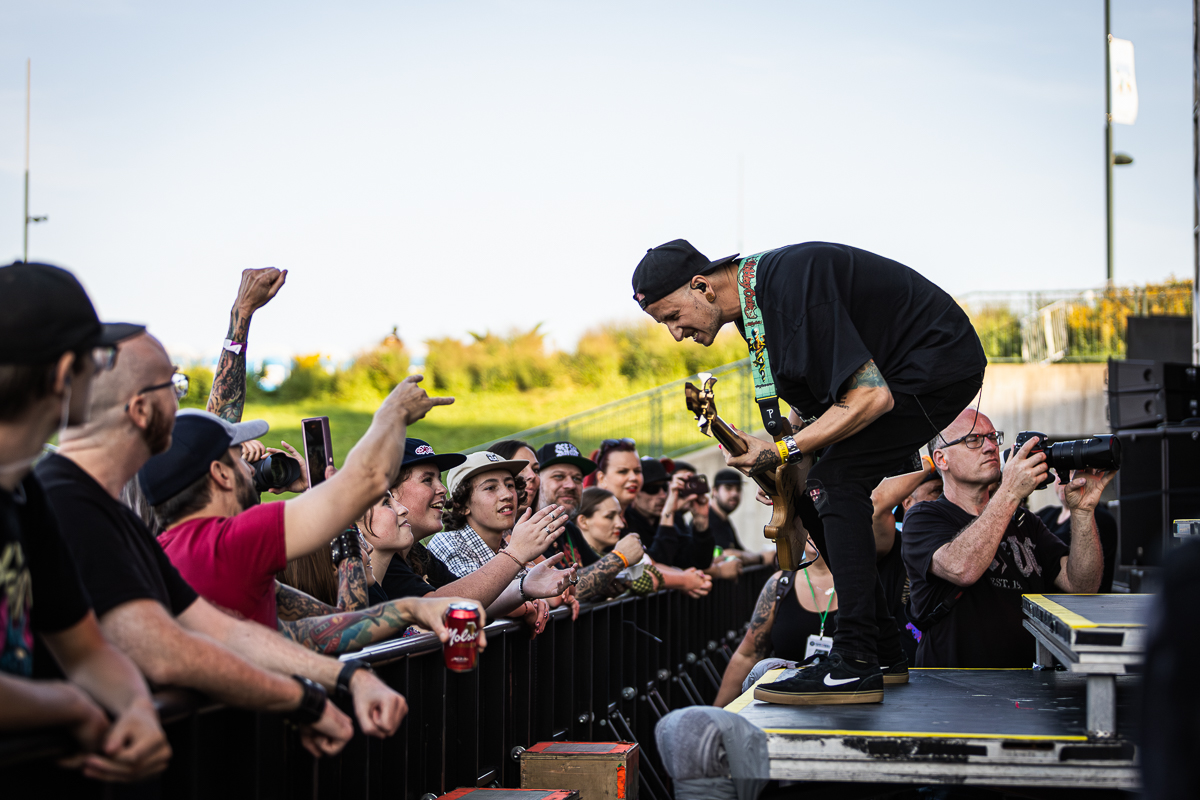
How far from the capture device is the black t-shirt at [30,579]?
192 centimetres

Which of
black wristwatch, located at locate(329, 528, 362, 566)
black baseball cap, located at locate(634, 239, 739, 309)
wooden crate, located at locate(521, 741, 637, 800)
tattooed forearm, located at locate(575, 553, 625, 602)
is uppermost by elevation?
black baseball cap, located at locate(634, 239, 739, 309)

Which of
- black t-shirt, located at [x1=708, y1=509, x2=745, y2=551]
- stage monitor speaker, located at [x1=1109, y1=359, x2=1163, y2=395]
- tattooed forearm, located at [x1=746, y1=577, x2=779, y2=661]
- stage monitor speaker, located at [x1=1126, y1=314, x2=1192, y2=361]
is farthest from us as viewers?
stage monitor speaker, located at [x1=1126, y1=314, x2=1192, y2=361]

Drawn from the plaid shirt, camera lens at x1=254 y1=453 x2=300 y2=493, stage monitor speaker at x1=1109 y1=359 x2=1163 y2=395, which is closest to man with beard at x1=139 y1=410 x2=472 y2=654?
camera lens at x1=254 y1=453 x2=300 y2=493

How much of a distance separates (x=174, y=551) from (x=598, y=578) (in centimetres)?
301

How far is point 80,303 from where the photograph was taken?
6.73ft

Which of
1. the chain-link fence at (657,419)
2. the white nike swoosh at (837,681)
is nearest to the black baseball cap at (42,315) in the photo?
the white nike swoosh at (837,681)

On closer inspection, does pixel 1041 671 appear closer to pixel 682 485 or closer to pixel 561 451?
pixel 561 451

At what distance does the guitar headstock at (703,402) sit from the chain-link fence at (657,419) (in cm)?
1721

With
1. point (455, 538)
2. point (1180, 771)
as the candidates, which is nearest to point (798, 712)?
point (1180, 771)

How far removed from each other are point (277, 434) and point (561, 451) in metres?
18.7

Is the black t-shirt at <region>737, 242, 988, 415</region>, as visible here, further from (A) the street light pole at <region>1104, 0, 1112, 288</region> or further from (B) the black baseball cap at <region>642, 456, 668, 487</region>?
(A) the street light pole at <region>1104, 0, 1112, 288</region>

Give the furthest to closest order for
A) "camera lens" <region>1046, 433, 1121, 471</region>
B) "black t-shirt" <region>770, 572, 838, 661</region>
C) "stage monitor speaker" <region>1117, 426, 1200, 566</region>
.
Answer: "stage monitor speaker" <region>1117, 426, 1200, 566</region>, "black t-shirt" <region>770, 572, 838, 661</region>, "camera lens" <region>1046, 433, 1121, 471</region>

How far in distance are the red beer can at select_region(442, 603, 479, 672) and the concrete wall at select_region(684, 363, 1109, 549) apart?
53.8 ft

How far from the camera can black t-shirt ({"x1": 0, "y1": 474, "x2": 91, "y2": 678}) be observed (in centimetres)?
192
